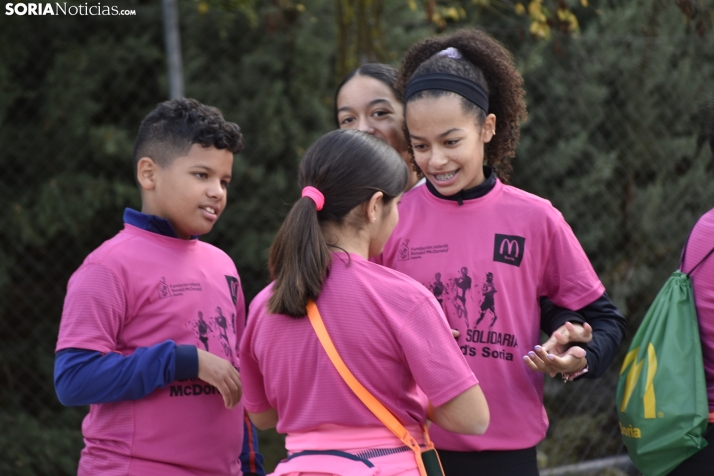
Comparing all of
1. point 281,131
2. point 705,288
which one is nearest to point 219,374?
point 705,288

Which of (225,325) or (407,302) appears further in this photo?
(225,325)

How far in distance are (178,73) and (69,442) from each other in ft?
6.89

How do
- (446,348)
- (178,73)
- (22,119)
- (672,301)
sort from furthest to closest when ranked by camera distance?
(22,119)
(178,73)
(672,301)
(446,348)

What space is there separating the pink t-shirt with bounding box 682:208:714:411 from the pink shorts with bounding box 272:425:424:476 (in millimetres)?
1117

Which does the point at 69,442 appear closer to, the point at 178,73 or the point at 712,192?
the point at 178,73

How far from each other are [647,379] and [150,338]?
1.54 m

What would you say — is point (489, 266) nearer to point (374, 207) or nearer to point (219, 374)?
point (374, 207)

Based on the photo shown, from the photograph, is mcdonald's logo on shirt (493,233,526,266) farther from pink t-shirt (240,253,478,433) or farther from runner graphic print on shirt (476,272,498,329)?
pink t-shirt (240,253,478,433)

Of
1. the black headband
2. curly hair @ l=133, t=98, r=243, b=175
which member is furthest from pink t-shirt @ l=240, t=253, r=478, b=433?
curly hair @ l=133, t=98, r=243, b=175

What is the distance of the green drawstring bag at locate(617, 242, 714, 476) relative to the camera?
232cm

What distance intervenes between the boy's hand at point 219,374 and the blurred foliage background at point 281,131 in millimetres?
2338

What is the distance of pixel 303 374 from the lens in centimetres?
187

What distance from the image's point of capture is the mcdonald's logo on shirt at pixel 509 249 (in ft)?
7.39

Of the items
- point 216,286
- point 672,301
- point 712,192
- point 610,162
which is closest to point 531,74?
point 610,162
